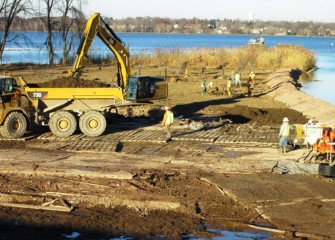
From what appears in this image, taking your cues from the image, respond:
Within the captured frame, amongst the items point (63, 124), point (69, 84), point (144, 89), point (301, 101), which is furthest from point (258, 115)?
point (63, 124)

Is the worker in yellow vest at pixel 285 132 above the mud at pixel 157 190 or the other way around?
above

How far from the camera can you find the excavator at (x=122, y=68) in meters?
22.4

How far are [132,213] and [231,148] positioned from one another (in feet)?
21.6

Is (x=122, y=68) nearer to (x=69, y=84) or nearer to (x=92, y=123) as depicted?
(x=69, y=84)

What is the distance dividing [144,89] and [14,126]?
4.89 m

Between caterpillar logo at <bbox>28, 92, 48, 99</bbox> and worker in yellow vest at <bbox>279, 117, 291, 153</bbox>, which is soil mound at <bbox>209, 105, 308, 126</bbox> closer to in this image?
worker in yellow vest at <bbox>279, 117, 291, 153</bbox>

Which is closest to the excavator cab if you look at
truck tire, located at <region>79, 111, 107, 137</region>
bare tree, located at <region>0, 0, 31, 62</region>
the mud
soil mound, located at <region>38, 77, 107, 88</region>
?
soil mound, located at <region>38, 77, 107, 88</region>

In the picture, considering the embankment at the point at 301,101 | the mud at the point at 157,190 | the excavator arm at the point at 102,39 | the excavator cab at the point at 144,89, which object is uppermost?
the excavator arm at the point at 102,39

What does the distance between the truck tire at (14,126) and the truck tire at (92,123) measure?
73.4 inches

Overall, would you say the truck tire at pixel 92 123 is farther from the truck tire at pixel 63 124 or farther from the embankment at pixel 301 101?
the embankment at pixel 301 101

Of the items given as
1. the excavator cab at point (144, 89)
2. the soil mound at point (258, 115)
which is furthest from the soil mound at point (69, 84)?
the soil mound at point (258, 115)

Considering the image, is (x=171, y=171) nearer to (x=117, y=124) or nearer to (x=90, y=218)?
(x=90, y=218)

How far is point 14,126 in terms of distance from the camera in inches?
802

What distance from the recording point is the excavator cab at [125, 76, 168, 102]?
880 inches
